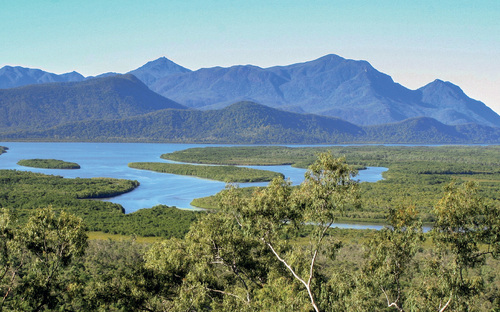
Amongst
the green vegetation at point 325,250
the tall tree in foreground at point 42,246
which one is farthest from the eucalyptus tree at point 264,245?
the tall tree in foreground at point 42,246

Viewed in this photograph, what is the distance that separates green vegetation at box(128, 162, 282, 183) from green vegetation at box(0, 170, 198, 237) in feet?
69.0

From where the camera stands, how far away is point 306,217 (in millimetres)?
15539

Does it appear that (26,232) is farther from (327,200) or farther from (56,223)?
(327,200)

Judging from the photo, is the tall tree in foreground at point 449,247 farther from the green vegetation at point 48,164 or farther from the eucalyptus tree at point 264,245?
the green vegetation at point 48,164

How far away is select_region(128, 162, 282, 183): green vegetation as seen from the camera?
98.8 meters

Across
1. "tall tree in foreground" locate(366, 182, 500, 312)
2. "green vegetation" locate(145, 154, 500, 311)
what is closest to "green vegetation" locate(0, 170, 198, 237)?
"green vegetation" locate(145, 154, 500, 311)

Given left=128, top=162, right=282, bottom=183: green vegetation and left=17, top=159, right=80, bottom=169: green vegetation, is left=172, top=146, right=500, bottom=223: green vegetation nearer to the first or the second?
left=128, top=162, right=282, bottom=183: green vegetation

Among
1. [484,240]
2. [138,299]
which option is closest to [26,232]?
[138,299]

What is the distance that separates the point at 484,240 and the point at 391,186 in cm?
7441

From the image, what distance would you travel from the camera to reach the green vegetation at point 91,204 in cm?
5247

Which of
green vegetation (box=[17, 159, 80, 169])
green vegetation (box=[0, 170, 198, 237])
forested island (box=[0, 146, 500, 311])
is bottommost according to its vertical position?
green vegetation (box=[0, 170, 198, 237])

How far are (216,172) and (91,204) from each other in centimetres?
4523

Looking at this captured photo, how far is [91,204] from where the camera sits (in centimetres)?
6569

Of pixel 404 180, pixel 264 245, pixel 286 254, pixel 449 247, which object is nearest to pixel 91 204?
pixel 264 245
